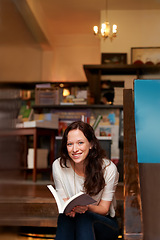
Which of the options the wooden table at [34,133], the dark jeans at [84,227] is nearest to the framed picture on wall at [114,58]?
the wooden table at [34,133]

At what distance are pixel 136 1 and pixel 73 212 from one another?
3.60m

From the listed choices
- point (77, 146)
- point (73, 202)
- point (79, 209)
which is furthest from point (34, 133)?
point (73, 202)

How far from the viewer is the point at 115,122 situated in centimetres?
454

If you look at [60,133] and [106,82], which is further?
[106,82]

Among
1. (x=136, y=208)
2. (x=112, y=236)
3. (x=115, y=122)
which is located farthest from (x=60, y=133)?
(x=136, y=208)

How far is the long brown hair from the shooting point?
1947mm

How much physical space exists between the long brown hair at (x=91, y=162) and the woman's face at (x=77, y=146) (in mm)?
30

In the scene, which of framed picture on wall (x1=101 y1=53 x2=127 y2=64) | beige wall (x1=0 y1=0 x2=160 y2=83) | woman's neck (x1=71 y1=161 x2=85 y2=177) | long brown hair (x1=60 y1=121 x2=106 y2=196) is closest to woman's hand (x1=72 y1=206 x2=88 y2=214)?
long brown hair (x1=60 y1=121 x2=106 y2=196)

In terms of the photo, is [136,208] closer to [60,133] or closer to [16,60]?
[60,133]

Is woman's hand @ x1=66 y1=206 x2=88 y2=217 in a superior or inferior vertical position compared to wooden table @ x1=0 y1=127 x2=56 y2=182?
inferior

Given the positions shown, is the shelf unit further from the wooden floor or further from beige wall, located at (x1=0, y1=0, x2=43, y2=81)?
the wooden floor

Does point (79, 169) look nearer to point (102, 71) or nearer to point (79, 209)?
point (79, 209)

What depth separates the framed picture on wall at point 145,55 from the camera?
4.29 metres

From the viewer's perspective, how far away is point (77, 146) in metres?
1.96
